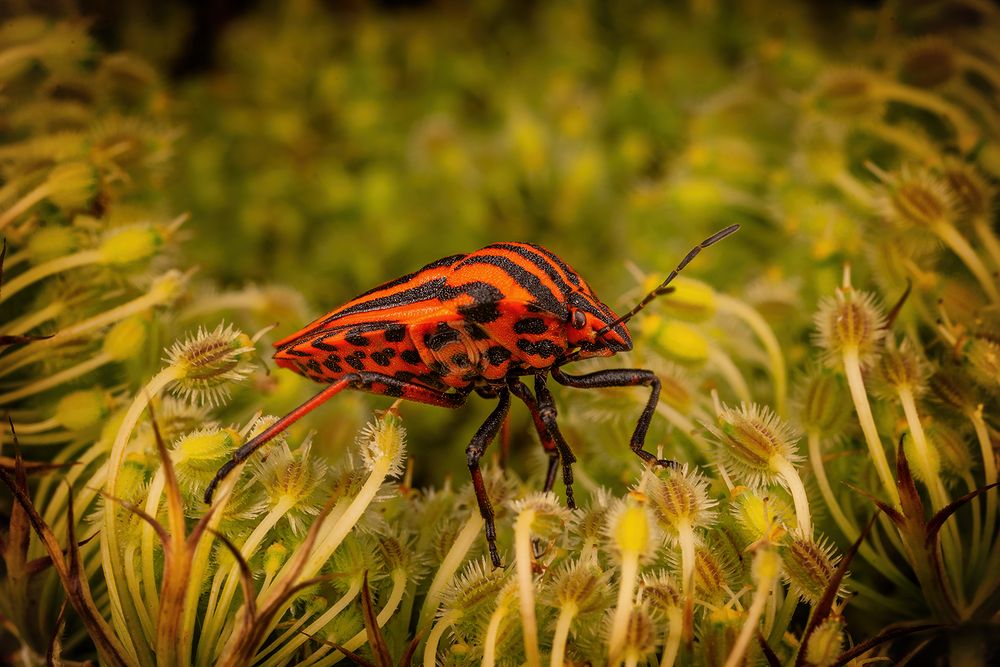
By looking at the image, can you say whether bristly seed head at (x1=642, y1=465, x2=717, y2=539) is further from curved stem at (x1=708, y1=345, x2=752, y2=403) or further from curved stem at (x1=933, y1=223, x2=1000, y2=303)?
curved stem at (x1=933, y1=223, x2=1000, y2=303)

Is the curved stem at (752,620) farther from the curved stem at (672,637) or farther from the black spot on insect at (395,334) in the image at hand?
the black spot on insect at (395,334)

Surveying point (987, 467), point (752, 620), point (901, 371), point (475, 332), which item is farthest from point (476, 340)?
point (987, 467)

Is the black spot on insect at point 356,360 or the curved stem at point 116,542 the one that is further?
the black spot on insect at point 356,360

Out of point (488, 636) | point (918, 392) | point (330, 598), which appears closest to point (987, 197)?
point (918, 392)

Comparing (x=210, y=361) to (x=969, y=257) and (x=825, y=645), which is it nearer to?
(x=825, y=645)

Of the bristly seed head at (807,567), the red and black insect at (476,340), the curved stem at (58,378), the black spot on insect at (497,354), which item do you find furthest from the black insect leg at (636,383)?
the curved stem at (58,378)

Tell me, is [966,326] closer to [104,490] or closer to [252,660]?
[252,660]

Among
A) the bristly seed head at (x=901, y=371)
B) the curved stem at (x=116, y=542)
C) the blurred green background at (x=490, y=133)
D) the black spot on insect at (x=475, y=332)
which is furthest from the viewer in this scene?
the blurred green background at (x=490, y=133)
